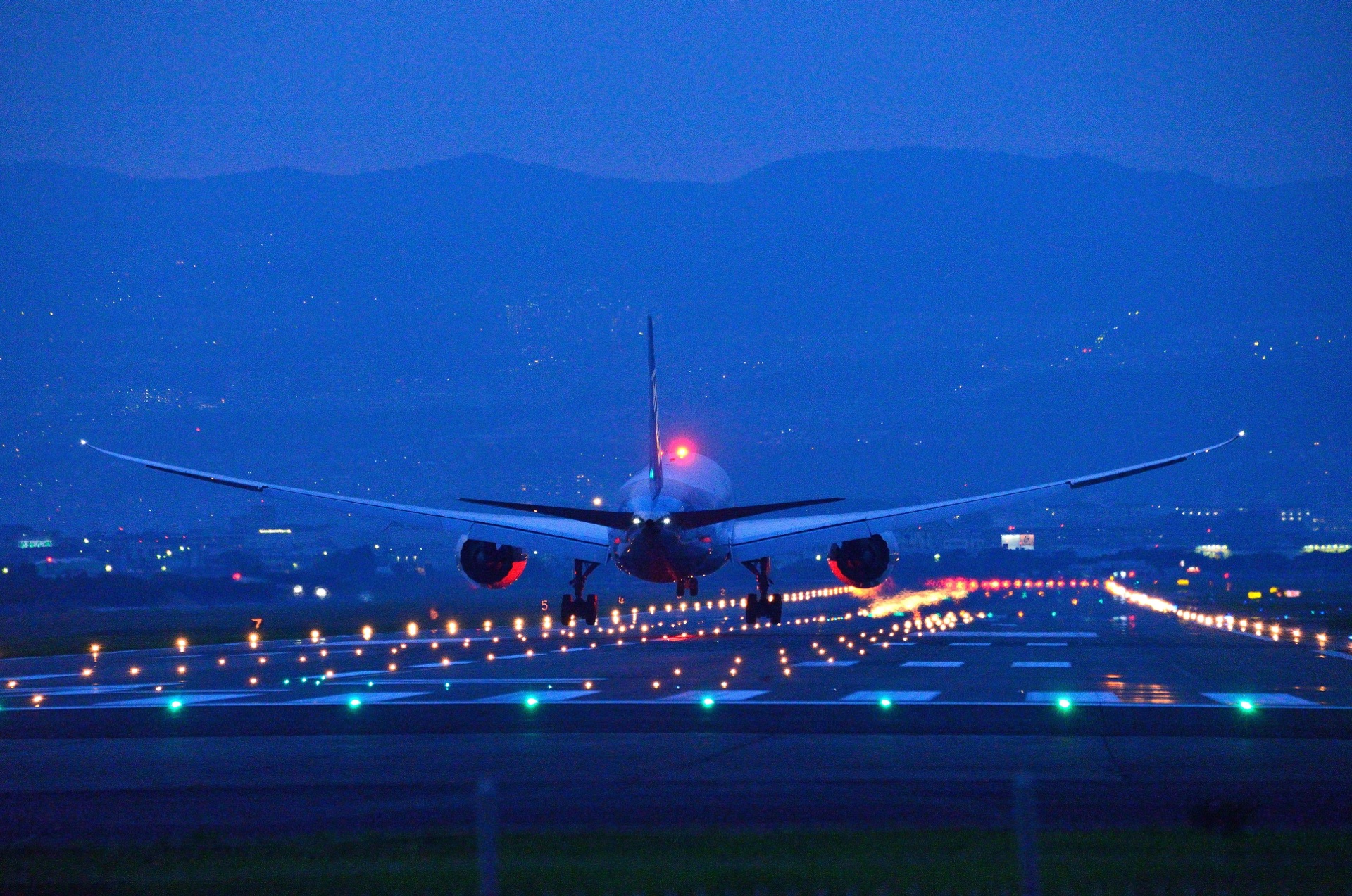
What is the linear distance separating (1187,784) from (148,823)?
912cm

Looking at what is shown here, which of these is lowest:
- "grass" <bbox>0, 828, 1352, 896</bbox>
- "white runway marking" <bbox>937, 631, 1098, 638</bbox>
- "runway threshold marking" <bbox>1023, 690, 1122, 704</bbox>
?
"grass" <bbox>0, 828, 1352, 896</bbox>

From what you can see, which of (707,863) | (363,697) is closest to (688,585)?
(363,697)

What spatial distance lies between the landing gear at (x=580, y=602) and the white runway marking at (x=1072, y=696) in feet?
76.3

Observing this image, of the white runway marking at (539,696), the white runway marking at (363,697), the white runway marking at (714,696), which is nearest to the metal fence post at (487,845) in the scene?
the white runway marking at (714,696)

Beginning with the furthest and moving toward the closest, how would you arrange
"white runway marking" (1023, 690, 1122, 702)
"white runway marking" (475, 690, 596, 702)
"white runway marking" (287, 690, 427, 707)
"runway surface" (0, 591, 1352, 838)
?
"white runway marking" (287, 690, 427, 707) → "white runway marking" (475, 690, 596, 702) → "white runway marking" (1023, 690, 1122, 702) → "runway surface" (0, 591, 1352, 838)

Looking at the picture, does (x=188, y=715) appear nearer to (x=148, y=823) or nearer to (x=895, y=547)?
(x=148, y=823)

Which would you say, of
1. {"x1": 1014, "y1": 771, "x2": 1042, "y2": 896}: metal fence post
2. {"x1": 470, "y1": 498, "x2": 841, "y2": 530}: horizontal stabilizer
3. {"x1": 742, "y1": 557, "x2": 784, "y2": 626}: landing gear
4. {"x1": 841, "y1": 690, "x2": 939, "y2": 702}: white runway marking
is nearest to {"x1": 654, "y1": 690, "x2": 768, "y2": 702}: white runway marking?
{"x1": 841, "y1": 690, "x2": 939, "y2": 702}: white runway marking

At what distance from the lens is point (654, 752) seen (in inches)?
681

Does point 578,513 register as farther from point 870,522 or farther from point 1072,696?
point 1072,696

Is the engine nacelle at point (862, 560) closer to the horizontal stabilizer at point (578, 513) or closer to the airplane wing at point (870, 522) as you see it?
the airplane wing at point (870, 522)

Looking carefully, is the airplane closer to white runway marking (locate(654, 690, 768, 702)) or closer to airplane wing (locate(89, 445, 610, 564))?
airplane wing (locate(89, 445, 610, 564))

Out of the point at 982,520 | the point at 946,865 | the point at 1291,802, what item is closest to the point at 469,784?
the point at 946,865

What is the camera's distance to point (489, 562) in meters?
47.1

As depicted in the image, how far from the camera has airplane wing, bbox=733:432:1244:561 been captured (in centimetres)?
4631
